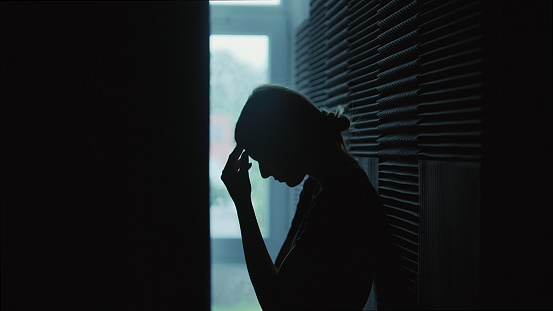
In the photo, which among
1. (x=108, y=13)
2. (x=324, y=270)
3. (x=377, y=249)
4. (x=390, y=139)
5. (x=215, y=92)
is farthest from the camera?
(x=215, y=92)

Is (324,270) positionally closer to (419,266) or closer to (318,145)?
(419,266)

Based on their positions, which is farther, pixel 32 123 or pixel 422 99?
pixel 422 99

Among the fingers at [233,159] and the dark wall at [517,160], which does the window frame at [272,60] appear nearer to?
the fingers at [233,159]

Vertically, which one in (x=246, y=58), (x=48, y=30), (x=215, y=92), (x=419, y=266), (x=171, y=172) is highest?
(x=246, y=58)

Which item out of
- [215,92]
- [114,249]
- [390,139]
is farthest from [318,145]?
[215,92]

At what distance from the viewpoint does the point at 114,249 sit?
3.73ft

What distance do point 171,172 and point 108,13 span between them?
38 centimetres

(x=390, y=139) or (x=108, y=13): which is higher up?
(x=108, y=13)

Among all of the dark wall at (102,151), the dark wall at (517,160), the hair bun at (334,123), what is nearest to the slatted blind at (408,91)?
the dark wall at (517,160)

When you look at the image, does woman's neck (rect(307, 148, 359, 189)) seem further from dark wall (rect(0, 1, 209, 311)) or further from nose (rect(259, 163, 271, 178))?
dark wall (rect(0, 1, 209, 311))

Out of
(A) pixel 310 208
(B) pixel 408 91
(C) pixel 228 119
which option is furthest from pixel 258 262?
(C) pixel 228 119

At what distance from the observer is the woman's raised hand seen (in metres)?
1.60

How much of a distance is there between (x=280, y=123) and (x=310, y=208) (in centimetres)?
27

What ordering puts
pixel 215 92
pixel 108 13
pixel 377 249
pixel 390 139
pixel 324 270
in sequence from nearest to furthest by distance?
pixel 108 13 → pixel 324 270 → pixel 377 249 → pixel 390 139 → pixel 215 92
